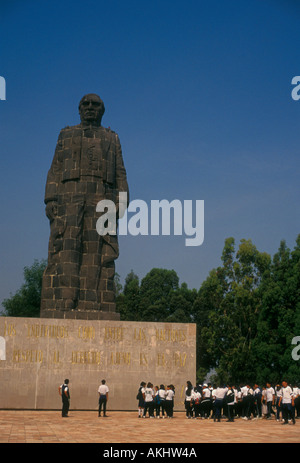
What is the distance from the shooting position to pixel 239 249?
41.9 meters

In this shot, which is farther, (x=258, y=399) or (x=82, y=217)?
(x=82, y=217)

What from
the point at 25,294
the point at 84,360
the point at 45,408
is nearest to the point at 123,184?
the point at 84,360

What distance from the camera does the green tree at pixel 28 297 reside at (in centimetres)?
4606

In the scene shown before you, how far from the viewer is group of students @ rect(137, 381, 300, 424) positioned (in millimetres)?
18328

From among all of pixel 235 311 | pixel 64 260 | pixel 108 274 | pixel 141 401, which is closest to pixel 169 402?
pixel 141 401

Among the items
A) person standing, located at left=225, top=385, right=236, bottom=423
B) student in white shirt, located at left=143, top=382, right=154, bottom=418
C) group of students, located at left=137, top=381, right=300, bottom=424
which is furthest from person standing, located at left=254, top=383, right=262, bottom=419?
student in white shirt, located at left=143, top=382, right=154, bottom=418

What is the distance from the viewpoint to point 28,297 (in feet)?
155

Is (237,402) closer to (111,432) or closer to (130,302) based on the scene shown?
(111,432)

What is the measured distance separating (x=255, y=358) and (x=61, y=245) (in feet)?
67.9

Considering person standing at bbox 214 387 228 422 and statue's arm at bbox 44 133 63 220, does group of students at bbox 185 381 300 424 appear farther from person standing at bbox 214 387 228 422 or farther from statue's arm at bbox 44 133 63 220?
statue's arm at bbox 44 133 63 220

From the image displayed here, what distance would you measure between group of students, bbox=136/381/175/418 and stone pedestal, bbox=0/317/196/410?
1.48 meters

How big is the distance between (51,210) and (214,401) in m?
9.52

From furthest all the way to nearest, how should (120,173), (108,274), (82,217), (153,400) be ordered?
(120,173)
(82,217)
(108,274)
(153,400)
